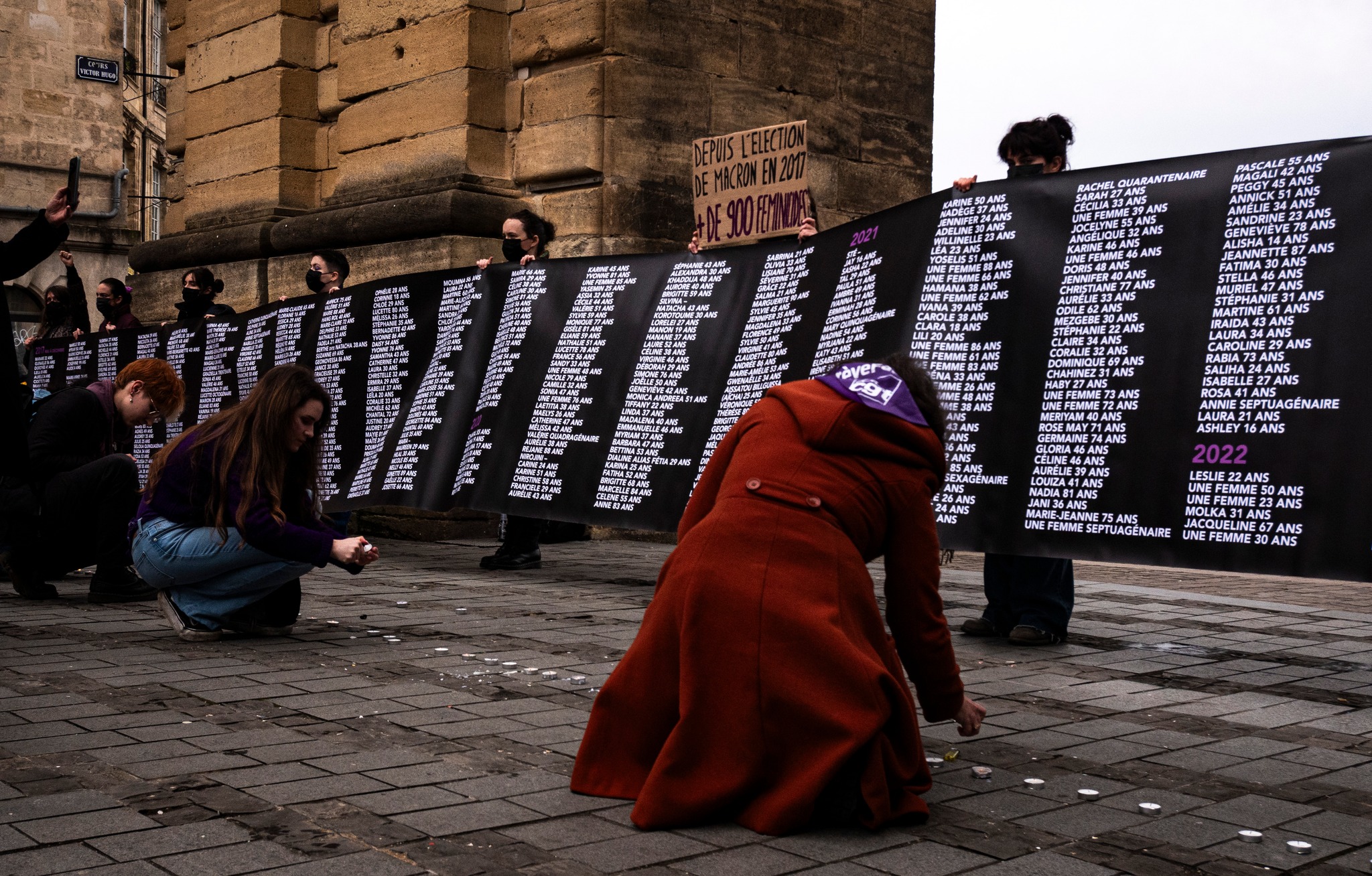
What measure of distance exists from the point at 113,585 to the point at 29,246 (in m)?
3.05

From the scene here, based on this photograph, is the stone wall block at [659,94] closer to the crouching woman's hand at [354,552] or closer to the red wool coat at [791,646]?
the crouching woman's hand at [354,552]

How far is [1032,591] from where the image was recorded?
620 cm

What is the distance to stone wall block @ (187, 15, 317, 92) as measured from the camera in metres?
13.0

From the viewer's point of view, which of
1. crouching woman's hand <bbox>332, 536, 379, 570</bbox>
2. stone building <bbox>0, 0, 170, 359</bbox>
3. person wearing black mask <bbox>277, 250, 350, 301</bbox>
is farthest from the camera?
stone building <bbox>0, 0, 170, 359</bbox>

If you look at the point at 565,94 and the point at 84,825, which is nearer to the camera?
the point at 84,825

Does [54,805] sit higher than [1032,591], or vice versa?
[1032,591]

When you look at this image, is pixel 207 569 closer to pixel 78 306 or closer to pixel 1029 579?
pixel 1029 579

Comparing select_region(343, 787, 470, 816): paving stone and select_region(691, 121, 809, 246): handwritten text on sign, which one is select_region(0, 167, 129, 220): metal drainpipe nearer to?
select_region(691, 121, 809, 246): handwritten text on sign

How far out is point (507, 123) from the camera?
11297 mm

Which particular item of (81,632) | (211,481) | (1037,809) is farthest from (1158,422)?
(81,632)

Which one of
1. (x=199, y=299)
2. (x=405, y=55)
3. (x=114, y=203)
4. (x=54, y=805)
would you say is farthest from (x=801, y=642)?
(x=114, y=203)

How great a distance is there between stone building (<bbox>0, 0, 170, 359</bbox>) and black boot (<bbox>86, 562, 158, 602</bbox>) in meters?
22.6

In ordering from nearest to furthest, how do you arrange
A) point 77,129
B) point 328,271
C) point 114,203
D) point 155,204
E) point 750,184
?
point 750,184, point 328,271, point 77,129, point 114,203, point 155,204

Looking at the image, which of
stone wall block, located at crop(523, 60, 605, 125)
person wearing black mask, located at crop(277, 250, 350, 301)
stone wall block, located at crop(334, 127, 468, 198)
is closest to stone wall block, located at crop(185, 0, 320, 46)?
stone wall block, located at crop(334, 127, 468, 198)
